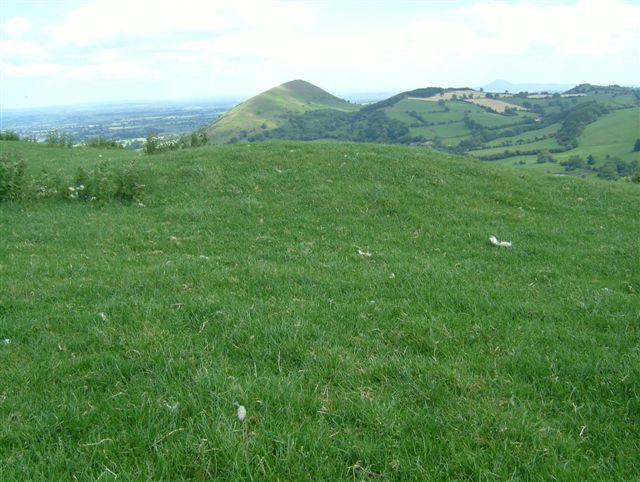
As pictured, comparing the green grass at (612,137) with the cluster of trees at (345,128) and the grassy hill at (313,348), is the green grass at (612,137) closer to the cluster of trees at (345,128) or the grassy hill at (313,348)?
the cluster of trees at (345,128)

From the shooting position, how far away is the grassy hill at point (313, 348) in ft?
10.4

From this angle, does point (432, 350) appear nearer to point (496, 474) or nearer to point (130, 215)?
point (496, 474)

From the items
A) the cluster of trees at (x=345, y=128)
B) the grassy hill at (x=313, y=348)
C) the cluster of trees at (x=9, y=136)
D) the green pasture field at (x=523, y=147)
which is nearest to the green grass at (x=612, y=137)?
the green pasture field at (x=523, y=147)

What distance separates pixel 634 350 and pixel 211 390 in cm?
413

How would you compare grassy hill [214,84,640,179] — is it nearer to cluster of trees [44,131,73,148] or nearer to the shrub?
cluster of trees [44,131,73,148]

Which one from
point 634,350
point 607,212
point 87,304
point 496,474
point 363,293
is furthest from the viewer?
point 607,212

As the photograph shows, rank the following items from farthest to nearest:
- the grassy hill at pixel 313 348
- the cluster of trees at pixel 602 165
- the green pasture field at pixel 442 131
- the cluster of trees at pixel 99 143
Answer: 1. the green pasture field at pixel 442 131
2. the cluster of trees at pixel 602 165
3. the cluster of trees at pixel 99 143
4. the grassy hill at pixel 313 348

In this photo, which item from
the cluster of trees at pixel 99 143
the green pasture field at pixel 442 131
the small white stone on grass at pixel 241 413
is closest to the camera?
the small white stone on grass at pixel 241 413

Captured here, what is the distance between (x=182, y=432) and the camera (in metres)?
3.31

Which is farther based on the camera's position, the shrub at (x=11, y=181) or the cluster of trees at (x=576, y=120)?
the cluster of trees at (x=576, y=120)

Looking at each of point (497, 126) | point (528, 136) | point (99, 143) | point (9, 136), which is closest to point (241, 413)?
point (99, 143)

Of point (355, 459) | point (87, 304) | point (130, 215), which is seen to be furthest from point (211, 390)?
point (130, 215)

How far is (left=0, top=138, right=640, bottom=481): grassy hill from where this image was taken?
Answer: 3178mm

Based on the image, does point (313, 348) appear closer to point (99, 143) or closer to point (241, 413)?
point (241, 413)
